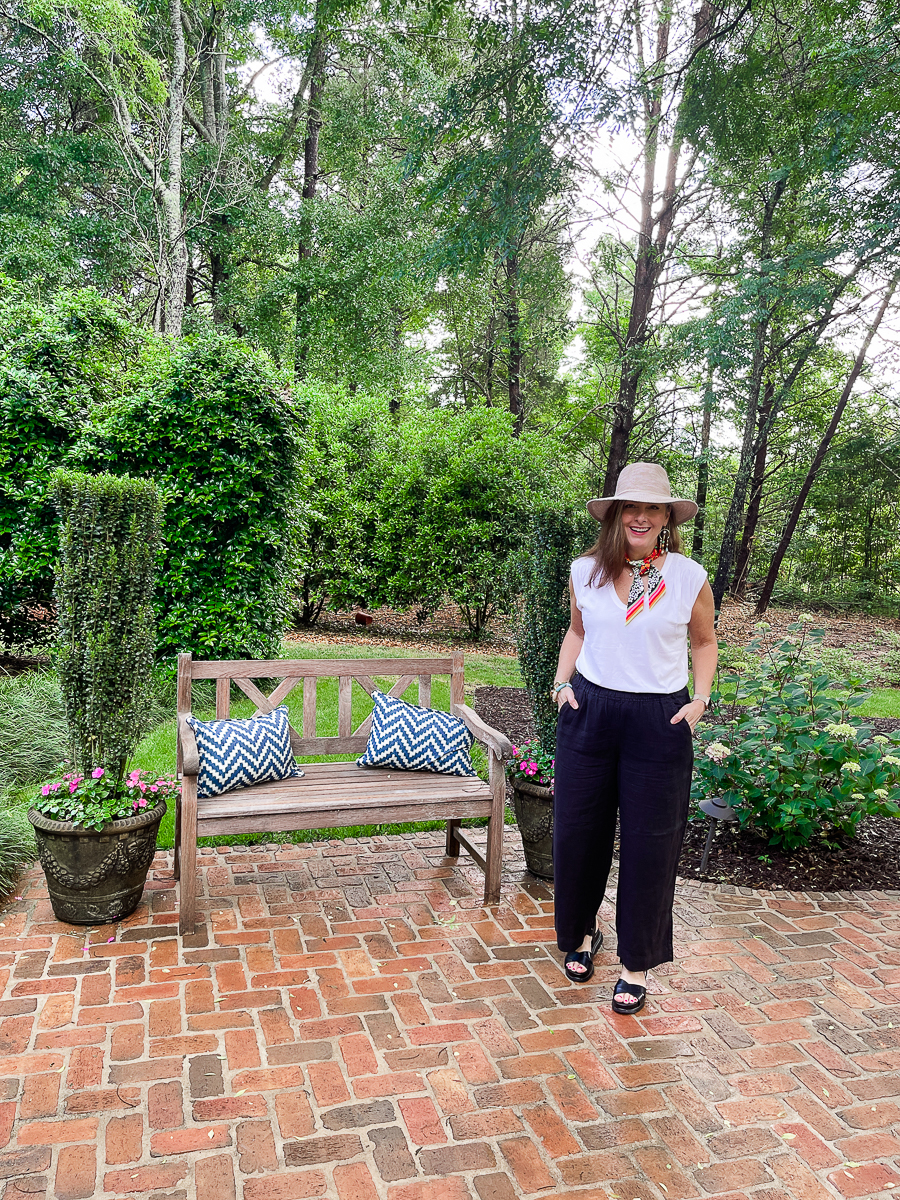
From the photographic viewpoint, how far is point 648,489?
291 centimetres

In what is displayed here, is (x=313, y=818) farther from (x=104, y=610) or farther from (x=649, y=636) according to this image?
(x=649, y=636)

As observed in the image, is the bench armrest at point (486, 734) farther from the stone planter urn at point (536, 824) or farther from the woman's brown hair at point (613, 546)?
the woman's brown hair at point (613, 546)

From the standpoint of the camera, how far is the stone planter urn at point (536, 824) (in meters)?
3.97

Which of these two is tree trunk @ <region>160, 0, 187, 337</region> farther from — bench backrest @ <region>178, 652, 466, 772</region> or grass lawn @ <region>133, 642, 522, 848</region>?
bench backrest @ <region>178, 652, 466, 772</region>

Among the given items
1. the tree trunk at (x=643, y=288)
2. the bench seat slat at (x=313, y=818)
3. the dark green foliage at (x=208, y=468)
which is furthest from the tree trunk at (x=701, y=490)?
the bench seat slat at (x=313, y=818)

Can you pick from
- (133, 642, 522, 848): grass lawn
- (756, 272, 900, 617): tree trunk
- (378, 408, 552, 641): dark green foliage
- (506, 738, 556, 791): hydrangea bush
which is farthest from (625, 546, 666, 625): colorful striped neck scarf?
(756, 272, 900, 617): tree trunk

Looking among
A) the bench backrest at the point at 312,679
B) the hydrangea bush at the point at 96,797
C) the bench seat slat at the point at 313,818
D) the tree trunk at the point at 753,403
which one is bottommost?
the bench seat slat at the point at 313,818

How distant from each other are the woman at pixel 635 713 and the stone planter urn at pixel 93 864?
5.96 feet

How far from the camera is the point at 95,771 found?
3.51 metres

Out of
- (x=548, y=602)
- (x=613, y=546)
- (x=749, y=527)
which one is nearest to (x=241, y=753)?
(x=548, y=602)

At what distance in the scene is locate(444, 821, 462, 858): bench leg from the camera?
4293 millimetres

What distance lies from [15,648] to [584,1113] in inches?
294

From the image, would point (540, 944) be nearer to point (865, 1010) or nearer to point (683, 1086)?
point (683, 1086)

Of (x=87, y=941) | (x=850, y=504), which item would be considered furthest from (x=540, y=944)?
(x=850, y=504)
